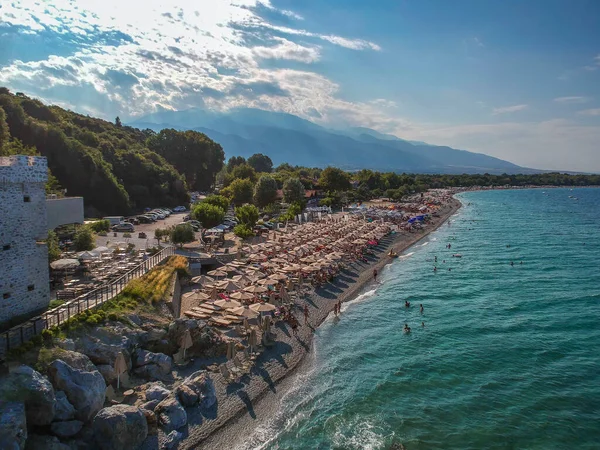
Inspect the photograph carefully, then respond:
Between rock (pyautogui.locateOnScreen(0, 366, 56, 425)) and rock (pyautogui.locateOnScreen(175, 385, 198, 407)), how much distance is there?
439 cm

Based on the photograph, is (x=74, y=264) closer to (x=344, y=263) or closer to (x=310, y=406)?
(x=310, y=406)

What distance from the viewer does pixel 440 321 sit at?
26.8 m

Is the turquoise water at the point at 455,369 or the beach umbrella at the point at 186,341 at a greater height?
the beach umbrella at the point at 186,341

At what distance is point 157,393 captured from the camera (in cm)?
1564

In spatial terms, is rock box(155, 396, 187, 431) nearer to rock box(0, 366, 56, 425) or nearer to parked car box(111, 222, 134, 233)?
rock box(0, 366, 56, 425)

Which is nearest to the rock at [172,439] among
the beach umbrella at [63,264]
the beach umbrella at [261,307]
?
the beach umbrella at [261,307]

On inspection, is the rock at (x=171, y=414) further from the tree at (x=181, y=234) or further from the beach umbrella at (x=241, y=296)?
the tree at (x=181, y=234)

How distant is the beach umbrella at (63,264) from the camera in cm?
2281

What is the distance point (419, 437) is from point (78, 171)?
49.2 m

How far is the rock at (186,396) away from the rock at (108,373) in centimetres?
247

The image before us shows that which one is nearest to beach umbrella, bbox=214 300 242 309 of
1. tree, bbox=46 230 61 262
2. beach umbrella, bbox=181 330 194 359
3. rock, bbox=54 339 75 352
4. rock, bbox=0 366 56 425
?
beach umbrella, bbox=181 330 194 359

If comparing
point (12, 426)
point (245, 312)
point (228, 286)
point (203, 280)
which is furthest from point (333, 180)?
point (12, 426)

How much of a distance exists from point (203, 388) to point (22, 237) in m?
9.11

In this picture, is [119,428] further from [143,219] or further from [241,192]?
[241,192]
